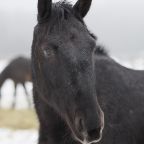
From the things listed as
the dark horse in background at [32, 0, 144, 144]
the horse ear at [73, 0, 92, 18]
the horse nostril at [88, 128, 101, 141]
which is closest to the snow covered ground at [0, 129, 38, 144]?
the dark horse in background at [32, 0, 144, 144]

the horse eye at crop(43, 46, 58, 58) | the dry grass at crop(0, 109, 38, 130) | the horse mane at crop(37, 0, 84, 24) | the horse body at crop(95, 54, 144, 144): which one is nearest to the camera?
the horse eye at crop(43, 46, 58, 58)

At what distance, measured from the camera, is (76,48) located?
456 centimetres

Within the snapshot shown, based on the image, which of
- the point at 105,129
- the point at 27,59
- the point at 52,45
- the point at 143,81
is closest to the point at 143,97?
the point at 143,81

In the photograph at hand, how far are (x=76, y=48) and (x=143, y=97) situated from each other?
1931 mm

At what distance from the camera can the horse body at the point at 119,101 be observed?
557 centimetres

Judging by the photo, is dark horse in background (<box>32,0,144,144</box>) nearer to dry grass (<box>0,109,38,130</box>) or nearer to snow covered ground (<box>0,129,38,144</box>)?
snow covered ground (<box>0,129,38,144</box>)

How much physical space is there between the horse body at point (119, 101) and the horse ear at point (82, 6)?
110cm

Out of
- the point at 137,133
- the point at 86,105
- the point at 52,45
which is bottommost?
the point at 137,133

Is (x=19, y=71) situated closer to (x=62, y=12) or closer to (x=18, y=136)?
(x=18, y=136)

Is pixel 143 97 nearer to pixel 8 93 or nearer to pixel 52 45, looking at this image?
pixel 52 45

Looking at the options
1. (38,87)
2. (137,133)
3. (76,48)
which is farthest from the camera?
(137,133)

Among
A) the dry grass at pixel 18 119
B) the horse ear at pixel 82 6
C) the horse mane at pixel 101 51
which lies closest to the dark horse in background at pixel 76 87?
the horse ear at pixel 82 6

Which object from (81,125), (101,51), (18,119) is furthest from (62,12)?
(18,119)

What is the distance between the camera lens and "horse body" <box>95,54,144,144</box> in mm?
5574
